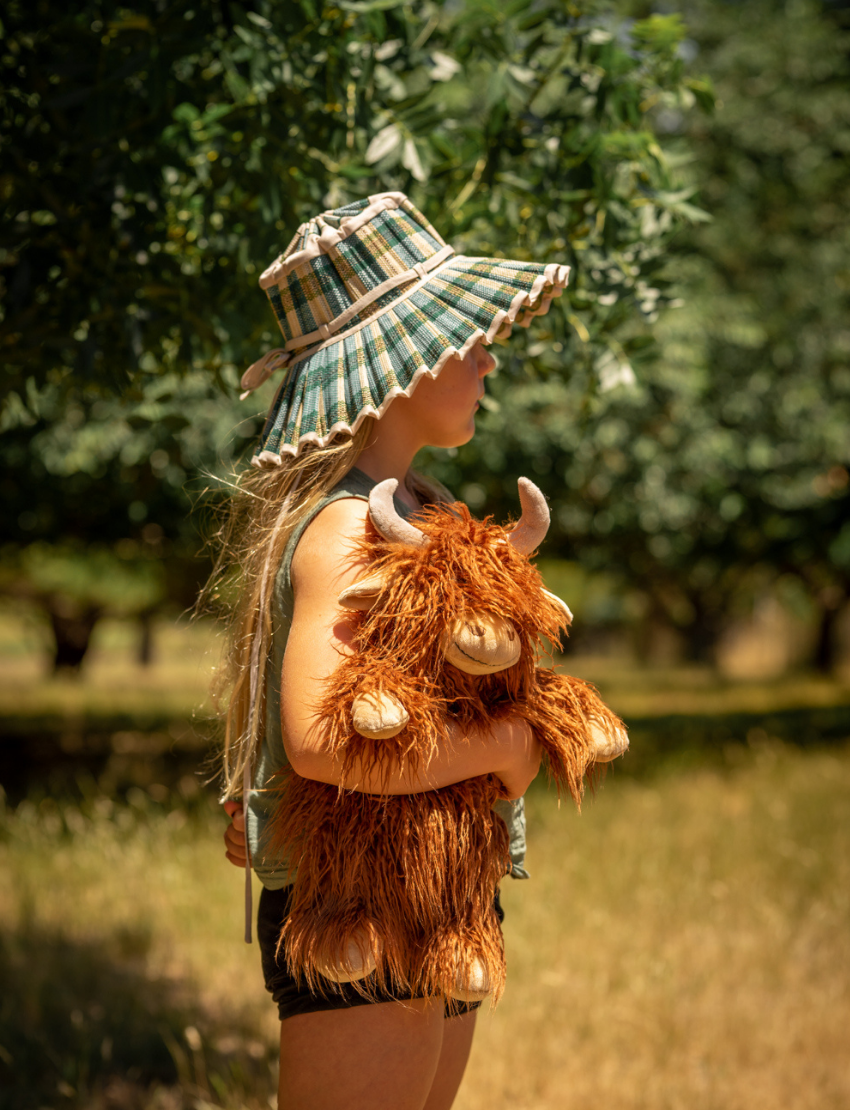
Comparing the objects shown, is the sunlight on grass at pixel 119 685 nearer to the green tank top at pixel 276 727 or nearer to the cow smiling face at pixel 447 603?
the green tank top at pixel 276 727

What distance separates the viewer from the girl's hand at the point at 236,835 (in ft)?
5.68

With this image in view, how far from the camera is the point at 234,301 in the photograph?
2436mm

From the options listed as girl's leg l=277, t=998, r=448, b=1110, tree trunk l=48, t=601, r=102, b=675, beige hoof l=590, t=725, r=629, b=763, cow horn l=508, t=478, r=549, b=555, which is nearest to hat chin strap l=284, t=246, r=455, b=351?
cow horn l=508, t=478, r=549, b=555

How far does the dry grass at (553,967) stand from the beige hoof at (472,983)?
163 cm

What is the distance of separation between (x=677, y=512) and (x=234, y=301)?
16.7ft

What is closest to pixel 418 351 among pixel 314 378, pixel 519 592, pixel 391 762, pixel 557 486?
pixel 314 378

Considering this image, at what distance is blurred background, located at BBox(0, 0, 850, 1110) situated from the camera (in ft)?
7.39

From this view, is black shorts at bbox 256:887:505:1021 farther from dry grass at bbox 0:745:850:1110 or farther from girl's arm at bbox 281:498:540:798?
dry grass at bbox 0:745:850:1110

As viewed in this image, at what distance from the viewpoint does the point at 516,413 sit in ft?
20.1

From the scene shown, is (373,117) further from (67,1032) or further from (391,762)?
(67,1032)

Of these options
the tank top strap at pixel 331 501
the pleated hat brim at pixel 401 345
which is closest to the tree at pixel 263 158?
the pleated hat brim at pixel 401 345

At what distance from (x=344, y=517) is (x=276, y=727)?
15.4 inches

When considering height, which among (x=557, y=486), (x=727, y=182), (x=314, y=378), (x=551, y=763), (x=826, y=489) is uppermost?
(x=314, y=378)

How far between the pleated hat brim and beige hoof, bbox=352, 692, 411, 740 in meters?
0.46
